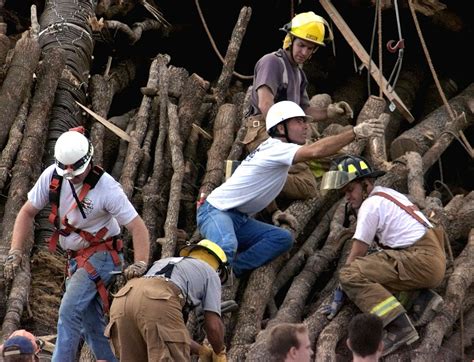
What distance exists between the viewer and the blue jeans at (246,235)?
427 inches

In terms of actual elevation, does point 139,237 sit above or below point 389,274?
above

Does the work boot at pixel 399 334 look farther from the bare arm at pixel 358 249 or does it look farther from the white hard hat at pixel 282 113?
the white hard hat at pixel 282 113

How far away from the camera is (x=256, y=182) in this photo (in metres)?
10.8

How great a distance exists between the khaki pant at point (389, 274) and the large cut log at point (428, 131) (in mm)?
3607

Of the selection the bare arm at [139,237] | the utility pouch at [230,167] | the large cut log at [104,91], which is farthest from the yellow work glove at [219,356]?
the large cut log at [104,91]

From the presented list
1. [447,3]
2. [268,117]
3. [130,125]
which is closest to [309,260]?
[268,117]

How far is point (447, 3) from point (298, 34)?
210 inches

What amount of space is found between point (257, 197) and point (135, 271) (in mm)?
1878

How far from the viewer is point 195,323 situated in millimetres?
10602

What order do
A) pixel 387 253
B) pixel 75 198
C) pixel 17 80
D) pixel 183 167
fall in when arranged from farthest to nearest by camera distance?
1. pixel 17 80
2. pixel 183 167
3. pixel 387 253
4. pixel 75 198

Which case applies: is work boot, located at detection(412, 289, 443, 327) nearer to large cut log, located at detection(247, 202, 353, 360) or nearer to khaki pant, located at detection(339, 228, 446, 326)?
khaki pant, located at detection(339, 228, 446, 326)

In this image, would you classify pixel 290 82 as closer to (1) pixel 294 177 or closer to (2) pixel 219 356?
(1) pixel 294 177

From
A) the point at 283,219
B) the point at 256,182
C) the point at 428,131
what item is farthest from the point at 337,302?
the point at 428,131

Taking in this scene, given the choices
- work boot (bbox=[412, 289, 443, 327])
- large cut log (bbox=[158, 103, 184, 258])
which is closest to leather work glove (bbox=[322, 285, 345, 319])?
work boot (bbox=[412, 289, 443, 327])
